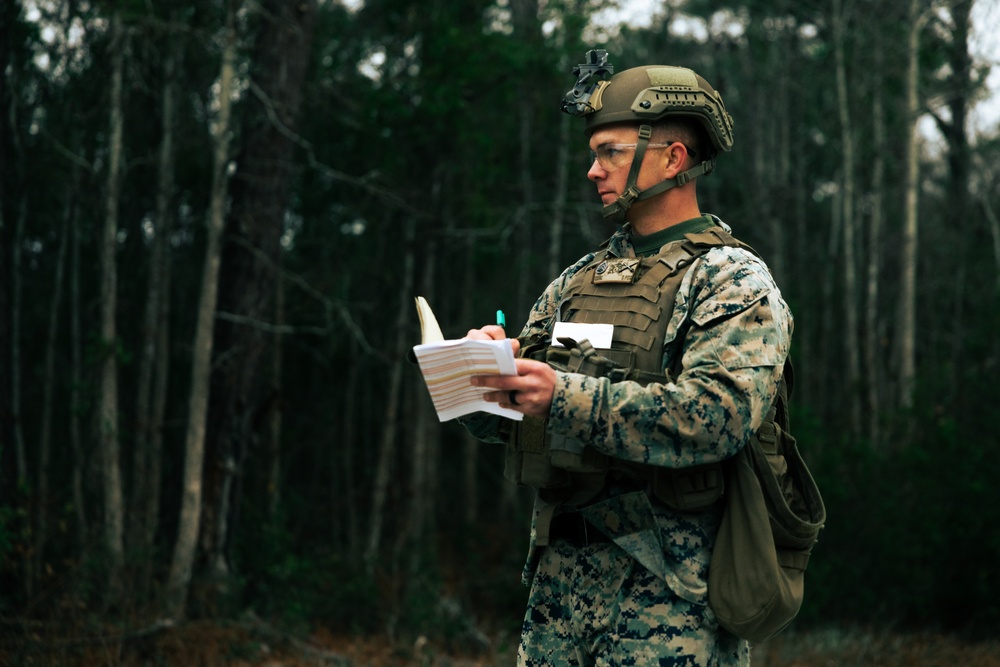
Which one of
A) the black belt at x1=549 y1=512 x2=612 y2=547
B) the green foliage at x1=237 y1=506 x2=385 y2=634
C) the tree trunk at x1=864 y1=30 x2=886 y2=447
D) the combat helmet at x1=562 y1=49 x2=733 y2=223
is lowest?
the green foliage at x1=237 y1=506 x2=385 y2=634

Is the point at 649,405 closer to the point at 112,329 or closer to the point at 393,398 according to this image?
the point at 112,329

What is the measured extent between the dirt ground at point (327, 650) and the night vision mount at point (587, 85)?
183 inches

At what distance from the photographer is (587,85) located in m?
3.06

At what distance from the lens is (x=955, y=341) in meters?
20.7

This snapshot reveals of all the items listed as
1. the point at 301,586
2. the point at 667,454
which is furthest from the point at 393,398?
the point at 667,454

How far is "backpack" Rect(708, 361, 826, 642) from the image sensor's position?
106 inches

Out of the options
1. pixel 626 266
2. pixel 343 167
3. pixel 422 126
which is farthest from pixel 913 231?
pixel 626 266

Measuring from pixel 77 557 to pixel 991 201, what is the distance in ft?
71.4

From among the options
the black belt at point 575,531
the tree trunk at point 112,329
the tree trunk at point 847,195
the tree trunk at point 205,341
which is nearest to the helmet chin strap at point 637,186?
the black belt at point 575,531

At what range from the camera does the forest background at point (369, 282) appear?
947cm

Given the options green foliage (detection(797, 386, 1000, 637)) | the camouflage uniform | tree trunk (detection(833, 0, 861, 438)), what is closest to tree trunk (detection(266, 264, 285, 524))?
green foliage (detection(797, 386, 1000, 637))

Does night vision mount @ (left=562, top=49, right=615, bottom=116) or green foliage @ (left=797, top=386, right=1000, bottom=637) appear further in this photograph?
green foliage @ (left=797, top=386, right=1000, bottom=637)

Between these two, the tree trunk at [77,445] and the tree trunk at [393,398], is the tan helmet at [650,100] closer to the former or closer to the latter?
the tree trunk at [77,445]

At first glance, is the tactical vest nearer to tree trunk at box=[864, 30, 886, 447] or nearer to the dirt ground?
Answer: the dirt ground
